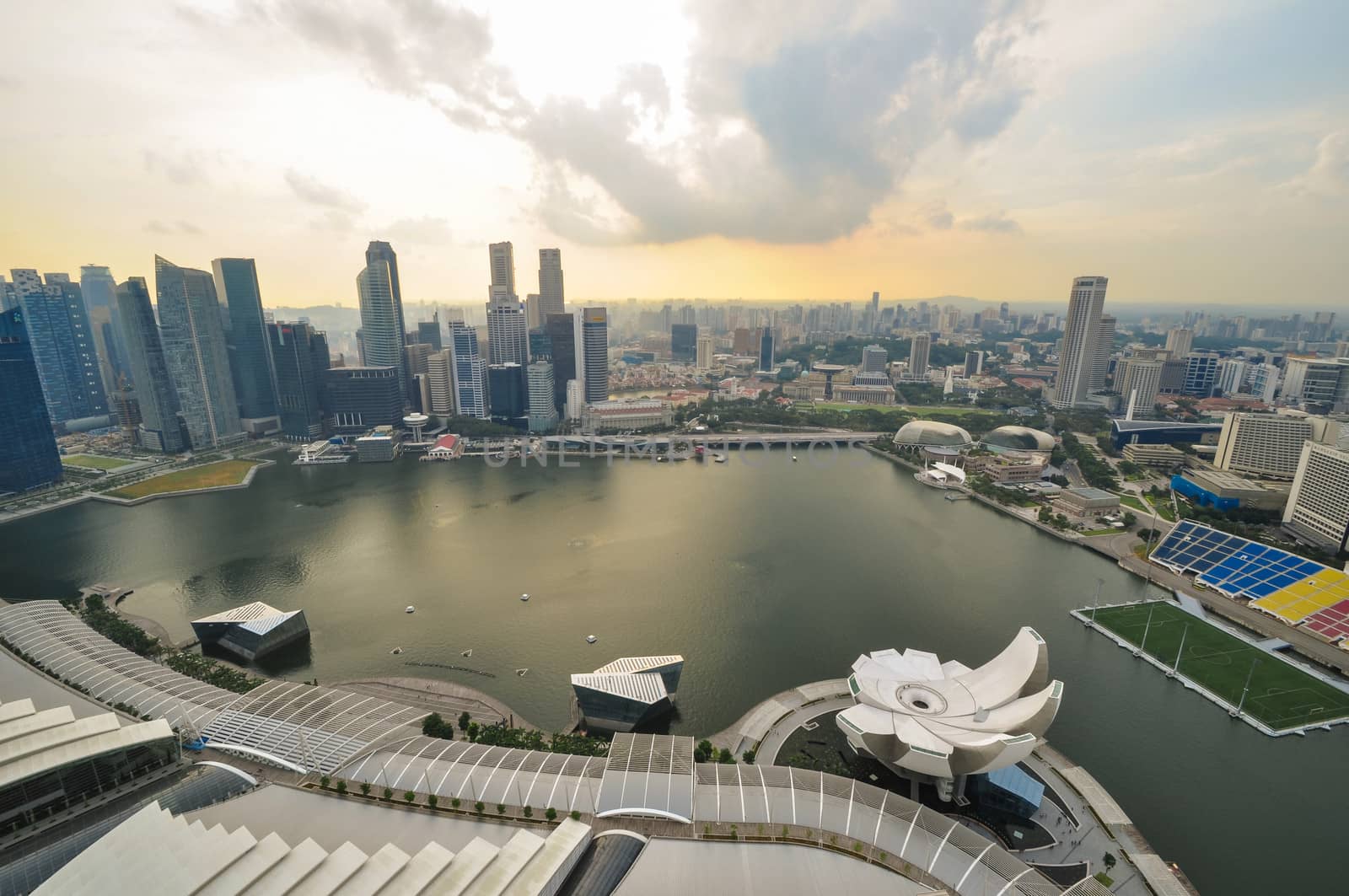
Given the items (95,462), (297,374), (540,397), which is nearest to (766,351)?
(540,397)

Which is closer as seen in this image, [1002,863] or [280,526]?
[1002,863]

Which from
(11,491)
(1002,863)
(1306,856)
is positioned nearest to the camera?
(1002,863)

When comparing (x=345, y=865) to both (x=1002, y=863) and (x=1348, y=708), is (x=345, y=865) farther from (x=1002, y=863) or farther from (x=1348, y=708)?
(x=1348, y=708)

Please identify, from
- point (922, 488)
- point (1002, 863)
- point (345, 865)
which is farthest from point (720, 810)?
point (922, 488)

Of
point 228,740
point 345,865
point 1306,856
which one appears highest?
point 345,865

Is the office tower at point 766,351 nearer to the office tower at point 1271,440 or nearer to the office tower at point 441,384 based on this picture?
the office tower at point 441,384

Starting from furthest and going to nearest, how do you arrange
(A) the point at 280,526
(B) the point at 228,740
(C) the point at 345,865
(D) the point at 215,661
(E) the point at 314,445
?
(E) the point at 314,445, (A) the point at 280,526, (D) the point at 215,661, (B) the point at 228,740, (C) the point at 345,865

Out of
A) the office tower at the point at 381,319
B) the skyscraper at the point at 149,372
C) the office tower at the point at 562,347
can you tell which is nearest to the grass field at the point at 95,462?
the skyscraper at the point at 149,372

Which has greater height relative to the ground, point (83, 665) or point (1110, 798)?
point (83, 665)
